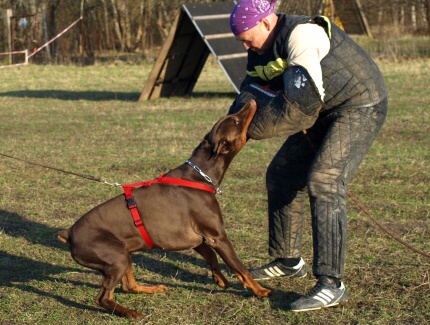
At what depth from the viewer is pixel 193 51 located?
48.2ft

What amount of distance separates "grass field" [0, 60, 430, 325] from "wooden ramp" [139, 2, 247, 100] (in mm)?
770

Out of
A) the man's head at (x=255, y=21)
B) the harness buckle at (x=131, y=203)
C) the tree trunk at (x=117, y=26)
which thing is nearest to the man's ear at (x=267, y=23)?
the man's head at (x=255, y=21)

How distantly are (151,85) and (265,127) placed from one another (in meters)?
10.5

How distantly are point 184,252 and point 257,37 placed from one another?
2004mm

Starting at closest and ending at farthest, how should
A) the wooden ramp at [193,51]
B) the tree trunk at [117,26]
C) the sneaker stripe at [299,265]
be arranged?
the sneaker stripe at [299,265], the wooden ramp at [193,51], the tree trunk at [117,26]

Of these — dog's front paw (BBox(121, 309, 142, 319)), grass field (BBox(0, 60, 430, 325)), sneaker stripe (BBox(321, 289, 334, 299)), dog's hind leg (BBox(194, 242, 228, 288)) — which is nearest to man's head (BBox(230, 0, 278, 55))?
dog's hind leg (BBox(194, 242, 228, 288))

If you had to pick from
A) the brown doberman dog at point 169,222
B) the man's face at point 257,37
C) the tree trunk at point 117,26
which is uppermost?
the man's face at point 257,37

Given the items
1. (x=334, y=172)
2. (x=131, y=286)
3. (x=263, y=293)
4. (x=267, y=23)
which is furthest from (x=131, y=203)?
(x=267, y=23)

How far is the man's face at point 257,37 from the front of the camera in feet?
12.9

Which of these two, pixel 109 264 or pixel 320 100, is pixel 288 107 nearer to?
pixel 320 100

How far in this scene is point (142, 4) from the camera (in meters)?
27.9

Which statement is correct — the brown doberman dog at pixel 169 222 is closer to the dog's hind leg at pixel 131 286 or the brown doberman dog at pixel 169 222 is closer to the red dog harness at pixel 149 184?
the red dog harness at pixel 149 184

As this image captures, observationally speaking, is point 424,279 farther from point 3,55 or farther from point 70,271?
point 3,55

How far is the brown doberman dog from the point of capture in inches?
159
